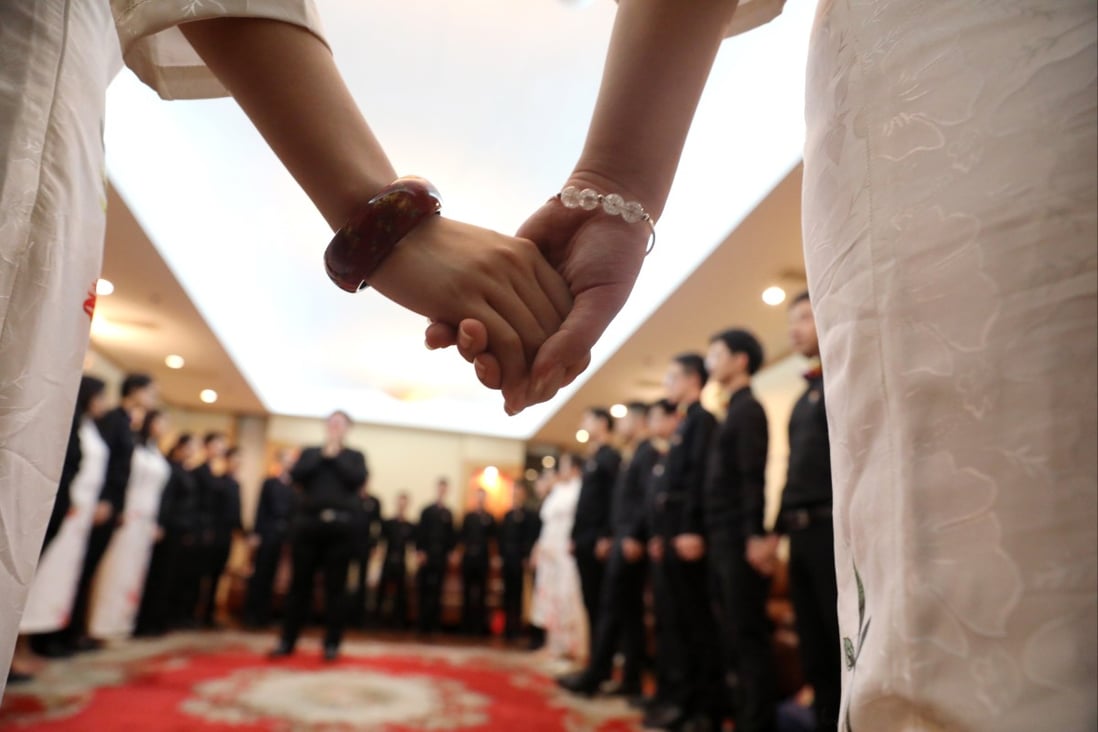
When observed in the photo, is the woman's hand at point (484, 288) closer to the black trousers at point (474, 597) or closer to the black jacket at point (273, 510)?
the black jacket at point (273, 510)

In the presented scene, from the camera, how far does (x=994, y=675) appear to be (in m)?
0.32

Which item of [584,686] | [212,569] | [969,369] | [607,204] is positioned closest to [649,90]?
[607,204]

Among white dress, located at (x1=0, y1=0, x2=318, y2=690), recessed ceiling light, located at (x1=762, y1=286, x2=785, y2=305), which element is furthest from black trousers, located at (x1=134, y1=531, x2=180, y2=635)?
white dress, located at (x1=0, y1=0, x2=318, y2=690)

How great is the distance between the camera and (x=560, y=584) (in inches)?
206

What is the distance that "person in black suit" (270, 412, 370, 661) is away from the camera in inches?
151

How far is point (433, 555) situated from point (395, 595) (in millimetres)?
591

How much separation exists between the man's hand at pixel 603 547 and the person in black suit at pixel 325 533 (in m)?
1.31

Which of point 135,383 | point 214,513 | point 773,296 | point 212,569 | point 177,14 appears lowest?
point 212,569

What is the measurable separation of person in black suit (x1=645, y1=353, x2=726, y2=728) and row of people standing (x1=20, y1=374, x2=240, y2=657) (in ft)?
6.87

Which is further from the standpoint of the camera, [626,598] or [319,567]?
[319,567]

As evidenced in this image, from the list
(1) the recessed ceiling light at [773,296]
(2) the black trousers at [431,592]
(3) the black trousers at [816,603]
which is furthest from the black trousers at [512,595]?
(3) the black trousers at [816,603]

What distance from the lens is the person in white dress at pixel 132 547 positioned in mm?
4113

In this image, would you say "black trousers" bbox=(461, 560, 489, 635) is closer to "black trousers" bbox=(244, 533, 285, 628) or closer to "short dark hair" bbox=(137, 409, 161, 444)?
"black trousers" bbox=(244, 533, 285, 628)

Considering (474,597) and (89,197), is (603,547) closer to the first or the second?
(89,197)
